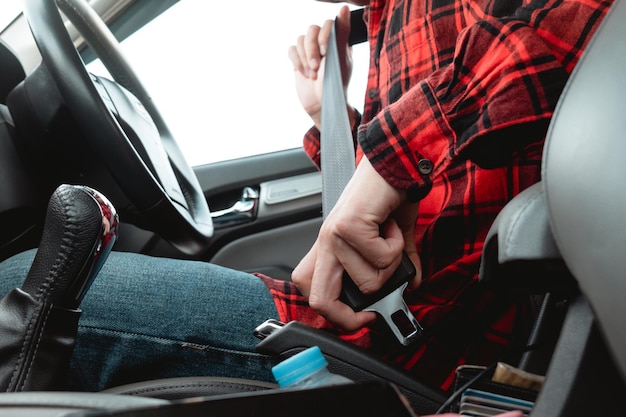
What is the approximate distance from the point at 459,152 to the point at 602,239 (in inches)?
9.5

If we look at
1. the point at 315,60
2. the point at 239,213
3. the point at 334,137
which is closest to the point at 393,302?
the point at 334,137

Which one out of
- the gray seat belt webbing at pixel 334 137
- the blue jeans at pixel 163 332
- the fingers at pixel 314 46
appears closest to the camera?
the blue jeans at pixel 163 332

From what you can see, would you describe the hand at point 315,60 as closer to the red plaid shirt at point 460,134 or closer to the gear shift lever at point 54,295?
the red plaid shirt at point 460,134

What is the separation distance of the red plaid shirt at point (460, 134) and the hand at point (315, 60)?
139mm

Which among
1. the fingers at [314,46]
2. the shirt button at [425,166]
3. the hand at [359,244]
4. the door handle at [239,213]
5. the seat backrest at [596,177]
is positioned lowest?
the door handle at [239,213]

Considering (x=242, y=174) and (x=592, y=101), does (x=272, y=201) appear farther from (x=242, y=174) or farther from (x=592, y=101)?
(x=592, y=101)

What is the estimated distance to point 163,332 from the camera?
0.67 m

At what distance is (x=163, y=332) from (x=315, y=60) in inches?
20.4

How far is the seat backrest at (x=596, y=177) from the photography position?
0.31 meters

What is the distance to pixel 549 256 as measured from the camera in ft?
1.19

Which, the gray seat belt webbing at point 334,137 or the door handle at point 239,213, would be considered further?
the door handle at point 239,213

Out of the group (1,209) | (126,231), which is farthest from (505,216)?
(126,231)

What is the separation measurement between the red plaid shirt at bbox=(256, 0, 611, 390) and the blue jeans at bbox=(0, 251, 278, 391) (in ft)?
0.24

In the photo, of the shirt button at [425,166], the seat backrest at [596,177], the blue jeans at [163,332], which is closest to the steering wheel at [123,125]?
the blue jeans at [163,332]
